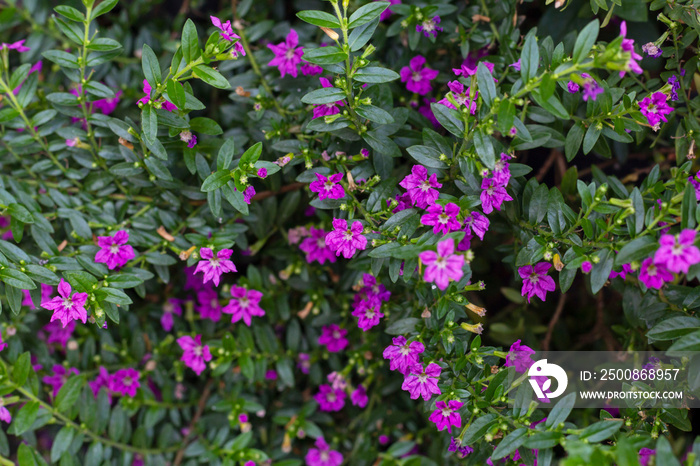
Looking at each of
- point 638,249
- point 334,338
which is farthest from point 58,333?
point 638,249

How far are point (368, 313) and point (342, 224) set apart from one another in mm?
442

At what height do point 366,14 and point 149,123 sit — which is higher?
point 366,14

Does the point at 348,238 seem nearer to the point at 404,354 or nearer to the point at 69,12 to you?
the point at 404,354

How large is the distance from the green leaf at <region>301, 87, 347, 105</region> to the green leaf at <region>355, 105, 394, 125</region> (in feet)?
0.25

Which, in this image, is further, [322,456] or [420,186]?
[322,456]

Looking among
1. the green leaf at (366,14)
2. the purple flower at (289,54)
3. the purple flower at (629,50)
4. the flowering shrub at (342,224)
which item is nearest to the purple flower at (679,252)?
the flowering shrub at (342,224)

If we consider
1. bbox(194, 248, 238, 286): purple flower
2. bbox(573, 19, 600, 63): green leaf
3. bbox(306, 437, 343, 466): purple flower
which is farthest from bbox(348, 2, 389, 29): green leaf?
bbox(306, 437, 343, 466): purple flower

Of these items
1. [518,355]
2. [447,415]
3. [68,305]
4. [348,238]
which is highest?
[348,238]

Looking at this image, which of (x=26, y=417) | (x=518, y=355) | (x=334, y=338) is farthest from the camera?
(x=334, y=338)

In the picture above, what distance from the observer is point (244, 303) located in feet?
6.93

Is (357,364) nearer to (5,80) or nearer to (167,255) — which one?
(167,255)

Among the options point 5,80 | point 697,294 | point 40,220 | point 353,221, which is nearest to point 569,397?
point 697,294

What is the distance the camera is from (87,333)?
2371mm

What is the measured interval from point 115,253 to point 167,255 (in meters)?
0.18
